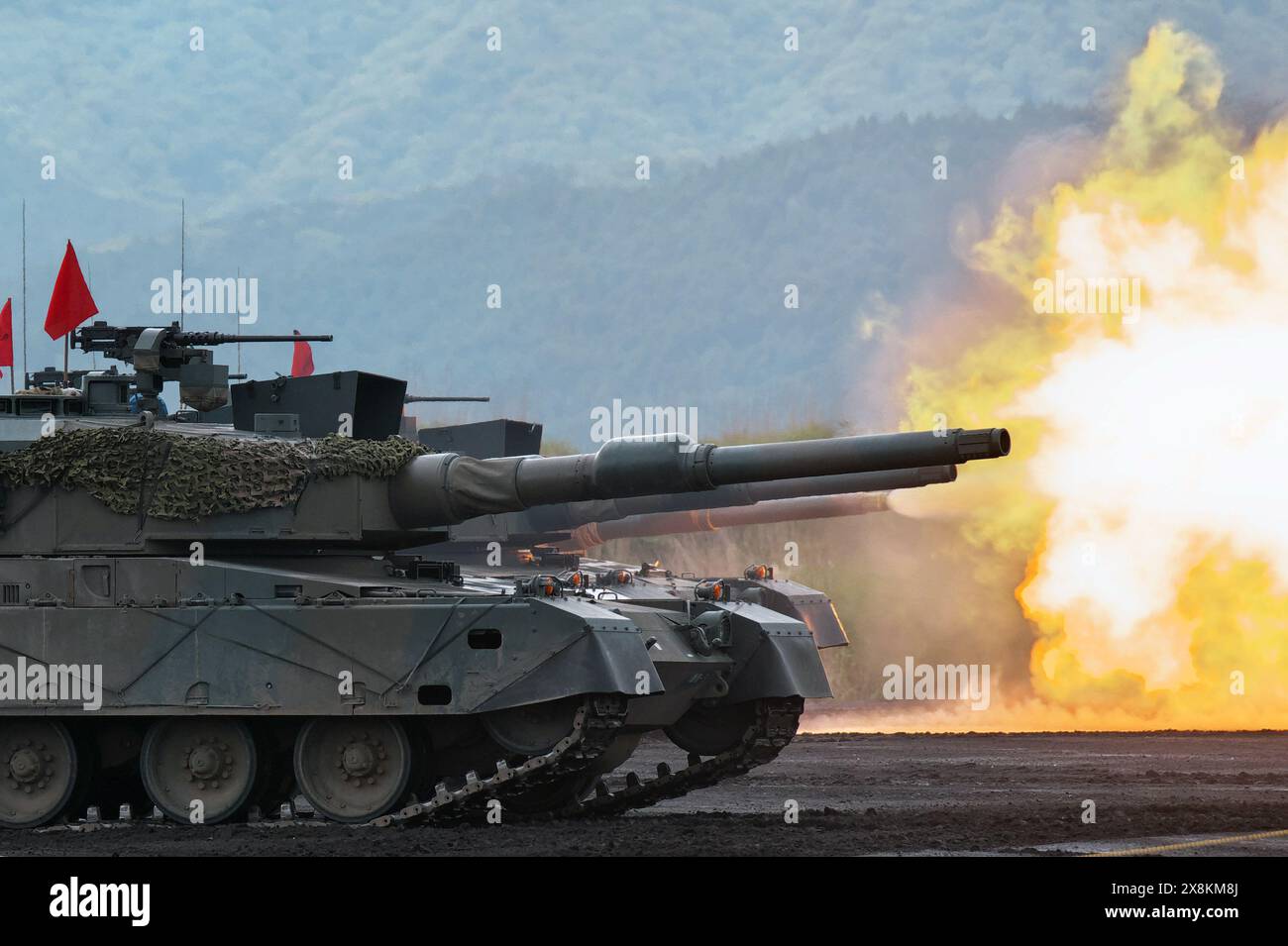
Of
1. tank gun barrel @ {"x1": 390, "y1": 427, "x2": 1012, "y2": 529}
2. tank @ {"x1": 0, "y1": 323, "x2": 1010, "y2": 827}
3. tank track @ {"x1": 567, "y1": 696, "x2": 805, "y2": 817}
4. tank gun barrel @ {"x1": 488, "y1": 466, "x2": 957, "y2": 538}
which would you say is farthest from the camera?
tank gun barrel @ {"x1": 488, "y1": 466, "x2": 957, "y2": 538}

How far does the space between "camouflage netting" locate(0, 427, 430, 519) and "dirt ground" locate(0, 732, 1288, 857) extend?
3016 mm

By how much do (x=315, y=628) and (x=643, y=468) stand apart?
3.22 meters

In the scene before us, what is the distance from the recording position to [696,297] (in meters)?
110

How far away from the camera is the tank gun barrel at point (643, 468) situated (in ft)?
62.8

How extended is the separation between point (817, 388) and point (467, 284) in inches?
1308

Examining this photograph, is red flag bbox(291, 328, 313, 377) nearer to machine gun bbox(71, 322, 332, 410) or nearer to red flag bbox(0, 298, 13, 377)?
red flag bbox(0, 298, 13, 377)

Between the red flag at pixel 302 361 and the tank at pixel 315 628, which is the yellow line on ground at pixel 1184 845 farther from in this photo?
the red flag at pixel 302 361

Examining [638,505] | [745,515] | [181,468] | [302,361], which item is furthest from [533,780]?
[302,361]

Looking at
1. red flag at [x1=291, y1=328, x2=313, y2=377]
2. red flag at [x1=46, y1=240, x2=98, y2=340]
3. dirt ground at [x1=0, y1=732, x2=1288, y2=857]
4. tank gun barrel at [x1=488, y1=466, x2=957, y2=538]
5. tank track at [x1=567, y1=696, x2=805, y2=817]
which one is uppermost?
red flag at [x1=291, y1=328, x2=313, y2=377]

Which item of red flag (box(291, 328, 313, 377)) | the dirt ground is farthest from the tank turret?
red flag (box(291, 328, 313, 377))

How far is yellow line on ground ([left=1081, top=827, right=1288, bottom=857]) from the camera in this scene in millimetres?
17828

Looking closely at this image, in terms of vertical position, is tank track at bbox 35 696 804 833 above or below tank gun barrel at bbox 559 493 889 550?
below

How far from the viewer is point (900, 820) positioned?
20984mm
